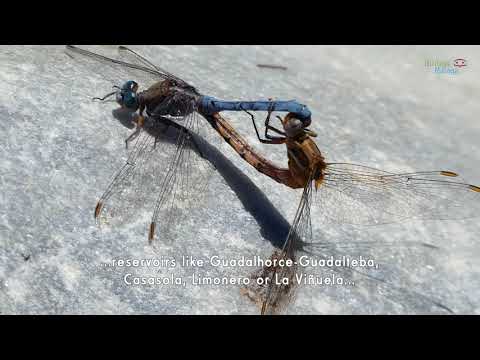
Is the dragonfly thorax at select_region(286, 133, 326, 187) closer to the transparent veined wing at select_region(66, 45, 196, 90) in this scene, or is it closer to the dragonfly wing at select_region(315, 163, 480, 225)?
the dragonfly wing at select_region(315, 163, 480, 225)

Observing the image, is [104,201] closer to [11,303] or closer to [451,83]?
[11,303]

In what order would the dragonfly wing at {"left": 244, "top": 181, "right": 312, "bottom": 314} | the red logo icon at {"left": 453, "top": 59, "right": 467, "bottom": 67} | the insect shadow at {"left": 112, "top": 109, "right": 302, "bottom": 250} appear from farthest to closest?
the red logo icon at {"left": 453, "top": 59, "right": 467, "bottom": 67} → the insect shadow at {"left": 112, "top": 109, "right": 302, "bottom": 250} → the dragonfly wing at {"left": 244, "top": 181, "right": 312, "bottom": 314}

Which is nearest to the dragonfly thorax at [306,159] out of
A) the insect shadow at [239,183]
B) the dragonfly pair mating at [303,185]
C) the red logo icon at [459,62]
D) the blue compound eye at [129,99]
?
the dragonfly pair mating at [303,185]

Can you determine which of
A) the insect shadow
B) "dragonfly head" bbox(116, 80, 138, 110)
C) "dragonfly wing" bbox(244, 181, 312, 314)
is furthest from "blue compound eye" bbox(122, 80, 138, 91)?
"dragonfly wing" bbox(244, 181, 312, 314)

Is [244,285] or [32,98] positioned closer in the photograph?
[244,285]

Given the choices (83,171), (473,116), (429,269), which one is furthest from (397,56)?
(83,171)

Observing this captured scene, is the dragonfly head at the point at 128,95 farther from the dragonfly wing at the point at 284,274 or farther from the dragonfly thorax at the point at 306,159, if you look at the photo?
the dragonfly wing at the point at 284,274

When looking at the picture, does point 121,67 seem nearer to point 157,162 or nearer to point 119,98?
point 119,98

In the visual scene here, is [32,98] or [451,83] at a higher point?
[451,83]
